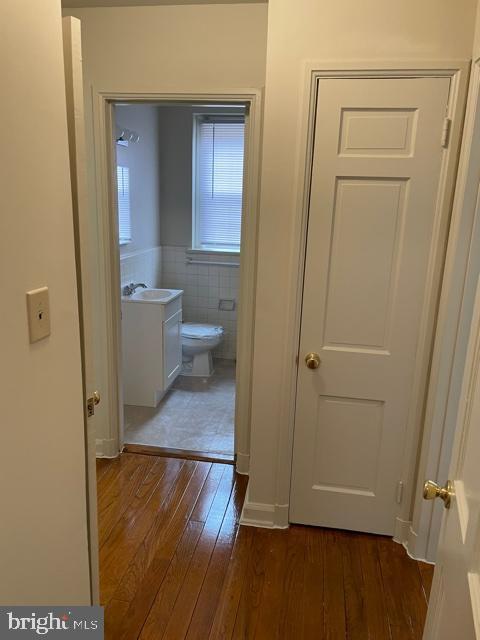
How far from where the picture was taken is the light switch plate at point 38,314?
3.43 ft

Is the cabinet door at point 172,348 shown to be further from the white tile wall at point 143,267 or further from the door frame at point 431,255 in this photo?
the door frame at point 431,255

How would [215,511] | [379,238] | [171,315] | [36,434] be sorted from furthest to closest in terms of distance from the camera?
1. [171,315]
2. [215,511]
3. [379,238]
4. [36,434]

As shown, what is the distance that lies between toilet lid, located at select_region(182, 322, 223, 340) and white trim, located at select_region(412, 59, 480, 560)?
2512 millimetres

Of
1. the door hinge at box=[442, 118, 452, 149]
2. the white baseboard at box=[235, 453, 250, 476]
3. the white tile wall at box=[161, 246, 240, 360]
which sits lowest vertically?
the white baseboard at box=[235, 453, 250, 476]

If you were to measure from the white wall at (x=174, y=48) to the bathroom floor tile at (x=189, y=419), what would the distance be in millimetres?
2025

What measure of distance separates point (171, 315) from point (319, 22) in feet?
7.93

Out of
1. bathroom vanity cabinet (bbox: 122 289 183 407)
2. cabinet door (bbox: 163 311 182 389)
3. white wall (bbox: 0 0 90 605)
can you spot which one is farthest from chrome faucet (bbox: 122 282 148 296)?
white wall (bbox: 0 0 90 605)

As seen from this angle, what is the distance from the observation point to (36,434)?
1.10 metres

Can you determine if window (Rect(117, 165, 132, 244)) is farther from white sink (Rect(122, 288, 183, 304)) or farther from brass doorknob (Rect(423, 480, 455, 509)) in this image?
brass doorknob (Rect(423, 480, 455, 509))

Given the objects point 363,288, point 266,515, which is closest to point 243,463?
point 266,515

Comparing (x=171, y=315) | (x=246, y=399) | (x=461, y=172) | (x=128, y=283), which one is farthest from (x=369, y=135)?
(x=128, y=283)

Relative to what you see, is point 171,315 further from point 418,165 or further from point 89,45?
point 418,165

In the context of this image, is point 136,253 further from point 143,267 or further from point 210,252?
point 210,252

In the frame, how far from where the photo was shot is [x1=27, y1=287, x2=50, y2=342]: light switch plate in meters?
1.05
